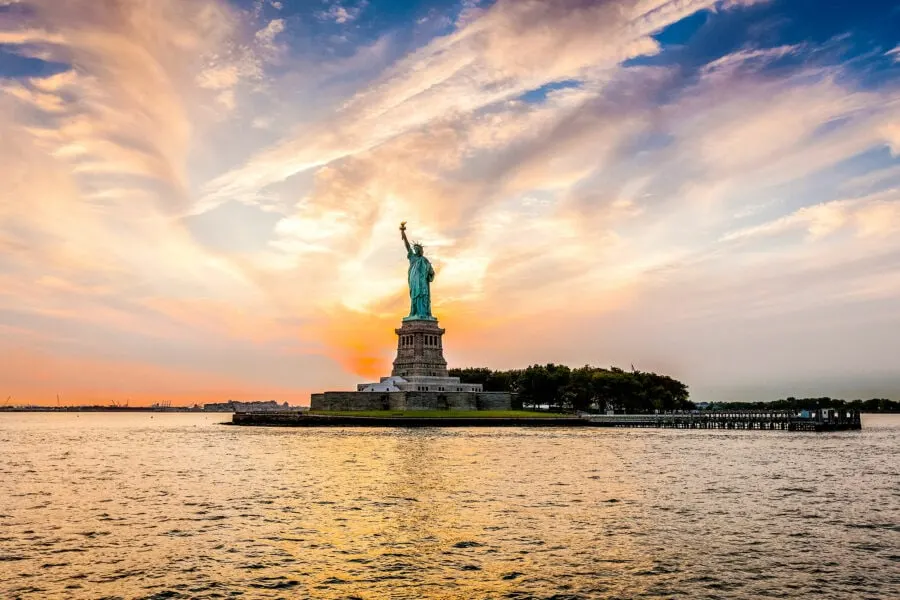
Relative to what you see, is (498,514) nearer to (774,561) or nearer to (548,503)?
(548,503)

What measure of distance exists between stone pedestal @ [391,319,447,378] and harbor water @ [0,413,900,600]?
71.9 m

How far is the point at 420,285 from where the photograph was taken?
437 feet

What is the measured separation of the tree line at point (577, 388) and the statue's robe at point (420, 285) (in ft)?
116

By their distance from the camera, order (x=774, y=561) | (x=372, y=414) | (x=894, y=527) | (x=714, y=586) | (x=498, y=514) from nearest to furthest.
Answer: (x=714, y=586), (x=774, y=561), (x=894, y=527), (x=498, y=514), (x=372, y=414)

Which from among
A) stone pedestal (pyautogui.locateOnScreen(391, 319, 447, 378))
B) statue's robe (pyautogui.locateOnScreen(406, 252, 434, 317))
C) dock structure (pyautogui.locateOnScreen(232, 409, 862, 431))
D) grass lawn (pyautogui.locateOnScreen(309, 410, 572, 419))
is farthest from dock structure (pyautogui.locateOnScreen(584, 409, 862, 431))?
statue's robe (pyautogui.locateOnScreen(406, 252, 434, 317))

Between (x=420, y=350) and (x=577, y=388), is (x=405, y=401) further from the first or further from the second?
(x=577, y=388)

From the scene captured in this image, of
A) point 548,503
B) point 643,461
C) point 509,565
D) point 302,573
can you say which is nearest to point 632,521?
point 548,503

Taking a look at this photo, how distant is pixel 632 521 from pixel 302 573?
13688mm

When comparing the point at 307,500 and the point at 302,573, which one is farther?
the point at 307,500

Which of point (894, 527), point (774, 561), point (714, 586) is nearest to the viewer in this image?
point (714, 586)

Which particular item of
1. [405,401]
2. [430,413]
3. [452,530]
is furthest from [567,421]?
Result: [452,530]

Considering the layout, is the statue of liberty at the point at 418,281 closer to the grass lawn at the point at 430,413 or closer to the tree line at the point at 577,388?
the grass lawn at the point at 430,413

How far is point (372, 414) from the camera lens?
112938mm

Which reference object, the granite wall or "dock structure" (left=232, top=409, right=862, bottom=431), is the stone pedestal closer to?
the granite wall
